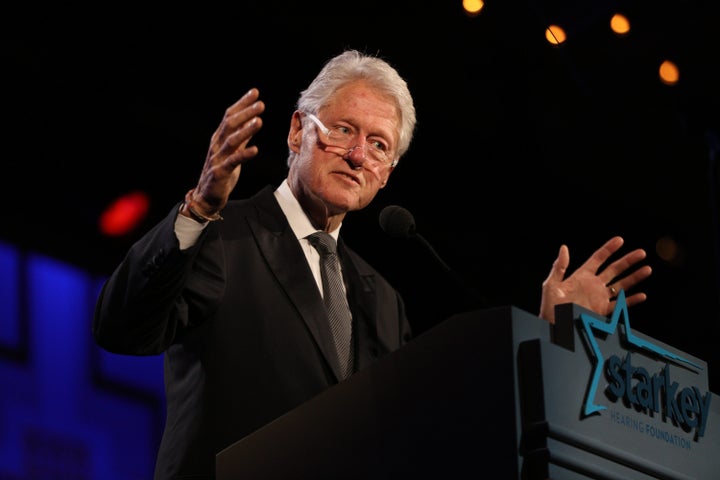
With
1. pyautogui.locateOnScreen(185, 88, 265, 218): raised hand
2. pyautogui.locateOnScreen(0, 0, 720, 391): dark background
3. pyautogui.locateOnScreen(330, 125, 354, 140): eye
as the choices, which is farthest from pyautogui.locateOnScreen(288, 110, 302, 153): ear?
pyautogui.locateOnScreen(0, 0, 720, 391): dark background

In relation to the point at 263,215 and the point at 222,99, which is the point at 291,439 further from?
the point at 222,99

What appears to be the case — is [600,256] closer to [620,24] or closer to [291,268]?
[291,268]

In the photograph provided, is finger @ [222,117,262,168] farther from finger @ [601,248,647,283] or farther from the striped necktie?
finger @ [601,248,647,283]

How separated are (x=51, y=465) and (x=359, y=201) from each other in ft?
5.77

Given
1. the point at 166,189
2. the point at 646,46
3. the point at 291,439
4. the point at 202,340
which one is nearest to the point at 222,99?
the point at 166,189

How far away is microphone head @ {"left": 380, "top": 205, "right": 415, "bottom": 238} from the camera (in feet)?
6.56

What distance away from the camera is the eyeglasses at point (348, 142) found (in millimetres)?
2248

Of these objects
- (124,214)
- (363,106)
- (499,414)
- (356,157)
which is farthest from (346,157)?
(124,214)

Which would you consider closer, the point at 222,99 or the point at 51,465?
the point at 51,465

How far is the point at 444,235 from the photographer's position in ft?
15.2

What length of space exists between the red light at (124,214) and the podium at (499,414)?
237cm

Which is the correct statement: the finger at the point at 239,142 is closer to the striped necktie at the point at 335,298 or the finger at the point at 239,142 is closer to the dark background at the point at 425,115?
the striped necktie at the point at 335,298

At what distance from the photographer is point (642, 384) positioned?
4.38 ft

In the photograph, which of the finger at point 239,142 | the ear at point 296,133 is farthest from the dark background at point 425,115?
the finger at point 239,142
